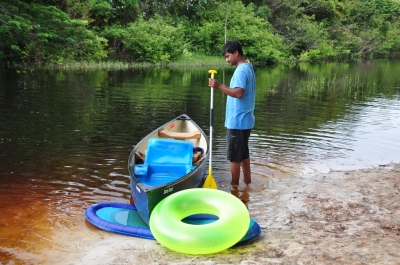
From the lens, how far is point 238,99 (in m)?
5.38

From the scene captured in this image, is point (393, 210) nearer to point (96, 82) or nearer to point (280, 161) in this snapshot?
point (280, 161)

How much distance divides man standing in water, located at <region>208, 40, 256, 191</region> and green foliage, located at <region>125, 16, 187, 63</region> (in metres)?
30.0

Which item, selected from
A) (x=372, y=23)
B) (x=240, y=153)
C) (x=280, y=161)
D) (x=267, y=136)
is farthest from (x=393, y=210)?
(x=372, y=23)

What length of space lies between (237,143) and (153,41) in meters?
30.3

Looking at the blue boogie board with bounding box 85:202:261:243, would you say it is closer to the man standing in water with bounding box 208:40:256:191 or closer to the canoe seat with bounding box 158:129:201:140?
the man standing in water with bounding box 208:40:256:191

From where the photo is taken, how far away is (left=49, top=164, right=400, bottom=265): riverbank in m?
3.53

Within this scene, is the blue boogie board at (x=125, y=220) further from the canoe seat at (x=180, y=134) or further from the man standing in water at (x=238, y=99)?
the canoe seat at (x=180, y=134)

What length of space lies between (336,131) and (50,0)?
2507cm

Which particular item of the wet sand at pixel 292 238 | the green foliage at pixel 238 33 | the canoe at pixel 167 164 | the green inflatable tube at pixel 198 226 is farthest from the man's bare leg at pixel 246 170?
the green foliage at pixel 238 33

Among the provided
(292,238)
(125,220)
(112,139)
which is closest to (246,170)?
(125,220)

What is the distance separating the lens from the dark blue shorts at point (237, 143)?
217 inches

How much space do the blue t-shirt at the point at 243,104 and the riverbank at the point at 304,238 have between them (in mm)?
1055

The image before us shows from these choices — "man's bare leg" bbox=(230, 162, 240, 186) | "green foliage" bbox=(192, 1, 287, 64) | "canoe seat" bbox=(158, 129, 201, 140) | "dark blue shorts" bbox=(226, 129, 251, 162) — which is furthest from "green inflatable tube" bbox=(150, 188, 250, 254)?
"green foliage" bbox=(192, 1, 287, 64)

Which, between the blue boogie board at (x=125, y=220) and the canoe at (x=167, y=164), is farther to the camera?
the canoe at (x=167, y=164)
